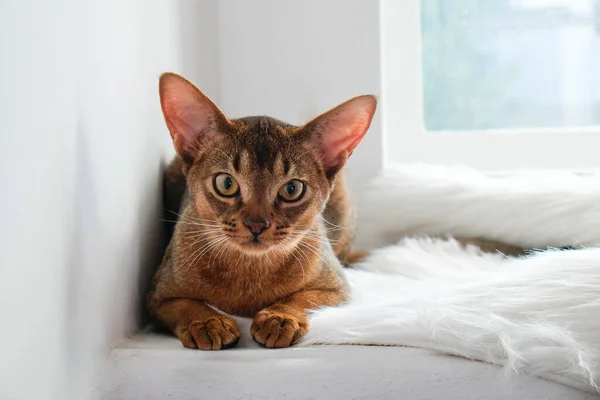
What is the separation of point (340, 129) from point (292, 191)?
0.14m

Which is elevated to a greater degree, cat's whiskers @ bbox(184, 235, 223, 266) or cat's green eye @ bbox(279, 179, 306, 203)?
cat's green eye @ bbox(279, 179, 306, 203)

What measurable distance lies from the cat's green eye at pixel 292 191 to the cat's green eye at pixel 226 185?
0.07 metres

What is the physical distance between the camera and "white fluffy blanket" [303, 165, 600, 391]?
91cm

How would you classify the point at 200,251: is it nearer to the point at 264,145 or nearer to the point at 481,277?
the point at 264,145

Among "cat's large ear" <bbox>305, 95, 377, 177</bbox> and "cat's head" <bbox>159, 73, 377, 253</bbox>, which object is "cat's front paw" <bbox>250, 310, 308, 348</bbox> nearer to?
"cat's head" <bbox>159, 73, 377, 253</bbox>

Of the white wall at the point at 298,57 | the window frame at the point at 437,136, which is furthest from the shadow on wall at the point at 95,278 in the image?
the window frame at the point at 437,136

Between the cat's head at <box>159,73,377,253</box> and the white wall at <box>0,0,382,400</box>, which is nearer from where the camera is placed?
the white wall at <box>0,0,382,400</box>

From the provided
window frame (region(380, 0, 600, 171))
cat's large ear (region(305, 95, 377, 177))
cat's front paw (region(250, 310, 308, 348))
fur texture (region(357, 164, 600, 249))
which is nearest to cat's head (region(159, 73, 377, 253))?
cat's large ear (region(305, 95, 377, 177))

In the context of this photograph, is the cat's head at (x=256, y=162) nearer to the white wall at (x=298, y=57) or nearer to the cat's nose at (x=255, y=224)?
the cat's nose at (x=255, y=224)

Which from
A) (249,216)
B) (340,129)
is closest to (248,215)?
(249,216)

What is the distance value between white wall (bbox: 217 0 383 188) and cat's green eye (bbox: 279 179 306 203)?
742mm

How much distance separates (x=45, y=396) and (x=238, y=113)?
3.70 feet

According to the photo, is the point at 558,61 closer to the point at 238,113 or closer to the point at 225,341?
the point at 238,113

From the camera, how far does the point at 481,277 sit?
4.06ft
